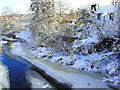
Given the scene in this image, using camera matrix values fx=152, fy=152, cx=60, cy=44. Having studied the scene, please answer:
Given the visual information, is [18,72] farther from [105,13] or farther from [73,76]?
[105,13]

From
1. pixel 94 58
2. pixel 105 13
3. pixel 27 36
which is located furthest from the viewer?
pixel 27 36

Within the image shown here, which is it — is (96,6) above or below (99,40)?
above

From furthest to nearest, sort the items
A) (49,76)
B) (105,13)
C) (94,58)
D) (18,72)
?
(105,13), (94,58), (18,72), (49,76)

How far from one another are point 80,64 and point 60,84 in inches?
126

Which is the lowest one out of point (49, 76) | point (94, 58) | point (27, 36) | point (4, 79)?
point (49, 76)

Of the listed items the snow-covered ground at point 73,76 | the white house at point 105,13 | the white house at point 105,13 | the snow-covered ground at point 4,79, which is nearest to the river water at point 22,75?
the snow-covered ground at point 4,79

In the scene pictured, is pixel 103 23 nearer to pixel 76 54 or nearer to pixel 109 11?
pixel 76 54

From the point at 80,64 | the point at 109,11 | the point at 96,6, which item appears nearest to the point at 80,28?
the point at 80,64

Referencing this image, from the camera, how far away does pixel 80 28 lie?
15.8 m

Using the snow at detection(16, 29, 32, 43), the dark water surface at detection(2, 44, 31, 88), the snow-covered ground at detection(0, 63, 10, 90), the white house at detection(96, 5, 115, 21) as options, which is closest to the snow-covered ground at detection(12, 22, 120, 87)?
the dark water surface at detection(2, 44, 31, 88)

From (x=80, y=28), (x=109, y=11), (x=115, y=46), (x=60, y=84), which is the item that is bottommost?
(x=60, y=84)

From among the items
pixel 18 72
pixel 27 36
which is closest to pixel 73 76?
pixel 18 72

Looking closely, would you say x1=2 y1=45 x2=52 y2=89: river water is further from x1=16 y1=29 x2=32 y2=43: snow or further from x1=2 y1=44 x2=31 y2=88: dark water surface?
x1=16 y1=29 x2=32 y2=43: snow

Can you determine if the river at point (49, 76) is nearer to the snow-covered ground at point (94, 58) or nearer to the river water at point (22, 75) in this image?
the river water at point (22, 75)
